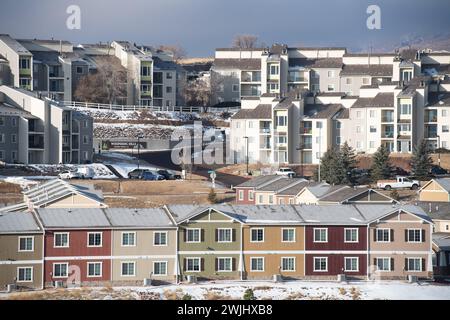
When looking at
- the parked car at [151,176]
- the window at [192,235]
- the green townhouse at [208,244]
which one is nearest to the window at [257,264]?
the green townhouse at [208,244]

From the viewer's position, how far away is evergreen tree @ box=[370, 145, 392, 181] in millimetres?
73562

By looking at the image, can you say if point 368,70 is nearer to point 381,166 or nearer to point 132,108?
point 132,108

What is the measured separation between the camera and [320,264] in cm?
5234

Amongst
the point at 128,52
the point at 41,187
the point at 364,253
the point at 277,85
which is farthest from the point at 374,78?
the point at 364,253

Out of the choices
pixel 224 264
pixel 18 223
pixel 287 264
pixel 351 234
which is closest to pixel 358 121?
pixel 351 234

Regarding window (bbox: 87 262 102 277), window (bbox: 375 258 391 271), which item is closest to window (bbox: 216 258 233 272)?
window (bbox: 87 262 102 277)

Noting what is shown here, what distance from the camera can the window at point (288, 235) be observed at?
2069 inches

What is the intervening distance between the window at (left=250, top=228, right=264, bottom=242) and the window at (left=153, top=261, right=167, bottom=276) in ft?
9.49

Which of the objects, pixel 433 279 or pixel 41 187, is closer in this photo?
pixel 433 279

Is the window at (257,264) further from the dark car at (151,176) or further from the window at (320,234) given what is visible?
the dark car at (151,176)

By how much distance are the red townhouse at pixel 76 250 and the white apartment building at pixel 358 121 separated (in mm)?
31332

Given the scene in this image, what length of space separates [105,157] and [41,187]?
61.2 feet
